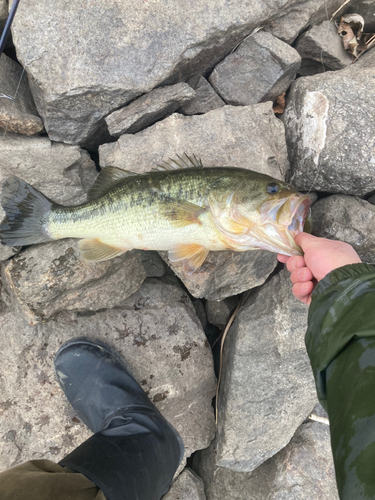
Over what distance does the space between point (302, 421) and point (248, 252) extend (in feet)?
7.13

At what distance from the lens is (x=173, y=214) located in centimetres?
268

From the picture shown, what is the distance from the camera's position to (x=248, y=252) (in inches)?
122

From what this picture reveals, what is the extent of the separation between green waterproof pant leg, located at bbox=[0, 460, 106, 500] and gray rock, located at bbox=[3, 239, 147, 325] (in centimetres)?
133

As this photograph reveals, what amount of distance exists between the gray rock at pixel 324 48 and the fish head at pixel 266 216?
2253 millimetres

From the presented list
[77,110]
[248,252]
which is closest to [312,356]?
[248,252]

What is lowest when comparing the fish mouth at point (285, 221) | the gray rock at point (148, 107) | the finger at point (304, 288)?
the finger at point (304, 288)

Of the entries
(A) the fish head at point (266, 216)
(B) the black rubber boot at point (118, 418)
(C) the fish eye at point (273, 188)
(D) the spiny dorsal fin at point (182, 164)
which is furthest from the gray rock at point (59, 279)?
(C) the fish eye at point (273, 188)

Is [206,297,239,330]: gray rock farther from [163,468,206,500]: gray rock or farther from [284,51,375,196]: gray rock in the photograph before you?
[163,468,206,500]: gray rock

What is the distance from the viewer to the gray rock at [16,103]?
11.0ft

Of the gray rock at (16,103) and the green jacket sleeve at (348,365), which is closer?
the green jacket sleeve at (348,365)

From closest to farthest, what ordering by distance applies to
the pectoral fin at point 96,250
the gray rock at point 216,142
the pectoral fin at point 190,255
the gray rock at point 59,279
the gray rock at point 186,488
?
the pectoral fin at point 190,255 < the pectoral fin at point 96,250 < the gray rock at point 59,279 < the gray rock at point 216,142 < the gray rock at point 186,488

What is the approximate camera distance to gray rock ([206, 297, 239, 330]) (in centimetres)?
397

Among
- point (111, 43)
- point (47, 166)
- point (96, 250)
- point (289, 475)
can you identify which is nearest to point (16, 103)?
point (47, 166)

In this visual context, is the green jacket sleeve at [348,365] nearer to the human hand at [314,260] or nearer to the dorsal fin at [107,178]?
the human hand at [314,260]
